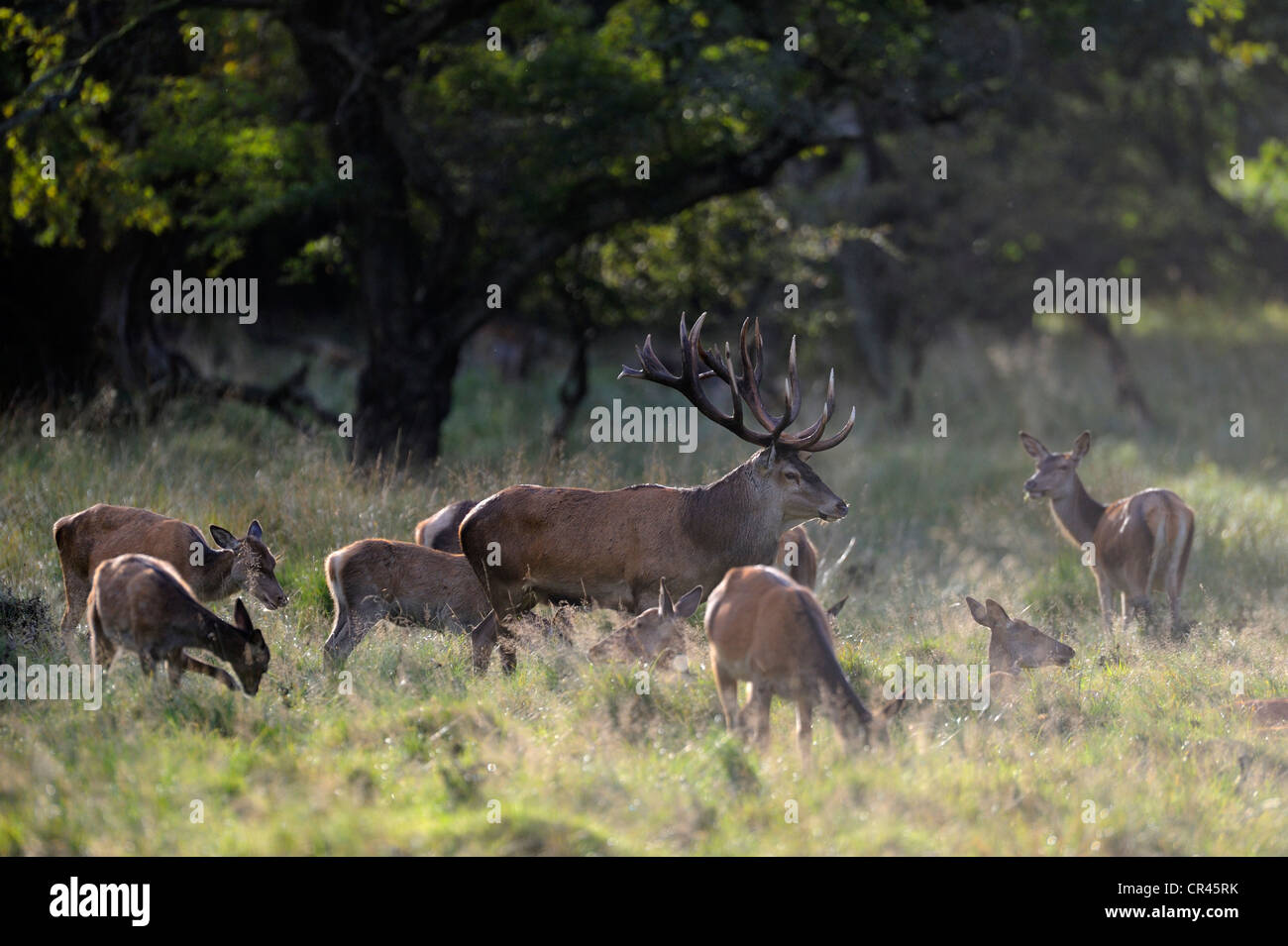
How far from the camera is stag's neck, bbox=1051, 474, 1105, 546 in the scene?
11586 millimetres

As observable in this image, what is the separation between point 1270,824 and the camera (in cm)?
642

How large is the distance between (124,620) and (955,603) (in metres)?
5.70

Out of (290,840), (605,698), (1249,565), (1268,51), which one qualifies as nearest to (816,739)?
(605,698)

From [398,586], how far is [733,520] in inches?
81.0

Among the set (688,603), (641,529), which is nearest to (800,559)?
(641,529)

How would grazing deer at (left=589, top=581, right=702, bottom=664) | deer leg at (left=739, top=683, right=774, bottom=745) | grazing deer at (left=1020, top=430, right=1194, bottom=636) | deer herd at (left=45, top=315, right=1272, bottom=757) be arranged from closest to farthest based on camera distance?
deer leg at (left=739, top=683, right=774, bottom=745)
deer herd at (left=45, top=315, right=1272, bottom=757)
grazing deer at (left=589, top=581, right=702, bottom=664)
grazing deer at (left=1020, top=430, right=1194, bottom=636)

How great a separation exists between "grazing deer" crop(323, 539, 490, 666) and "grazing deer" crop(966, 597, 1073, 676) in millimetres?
3100

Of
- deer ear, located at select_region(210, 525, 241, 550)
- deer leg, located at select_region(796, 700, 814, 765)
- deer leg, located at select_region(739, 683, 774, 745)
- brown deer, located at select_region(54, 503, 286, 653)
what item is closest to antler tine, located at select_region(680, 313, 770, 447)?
deer leg, located at select_region(739, 683, 774, 745)

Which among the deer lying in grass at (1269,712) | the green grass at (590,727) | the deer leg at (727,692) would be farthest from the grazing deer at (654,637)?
the deer lying in grass at (1269,712)

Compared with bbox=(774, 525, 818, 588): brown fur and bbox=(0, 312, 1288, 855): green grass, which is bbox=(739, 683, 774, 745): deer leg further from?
bbox=(774, 525, 818, 588): brown fur

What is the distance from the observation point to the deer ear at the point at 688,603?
809 cm

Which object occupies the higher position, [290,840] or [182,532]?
[182,532]

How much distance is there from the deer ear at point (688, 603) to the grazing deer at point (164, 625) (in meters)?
2.22
